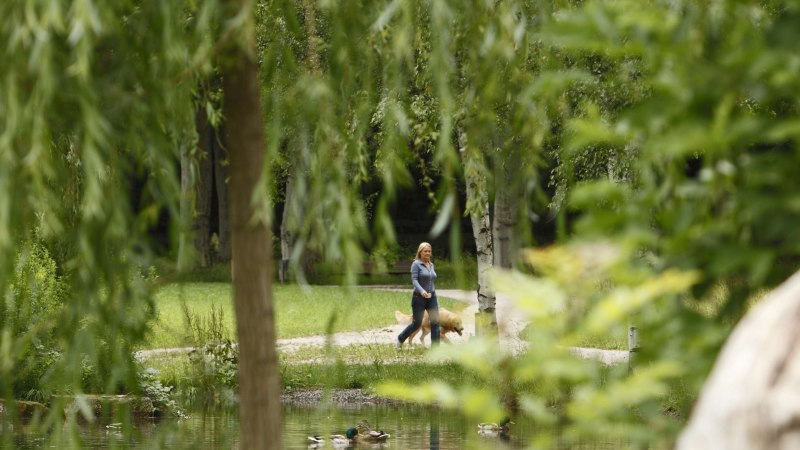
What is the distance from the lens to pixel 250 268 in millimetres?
4043

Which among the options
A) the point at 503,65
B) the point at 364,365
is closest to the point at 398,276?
the point at 364,365

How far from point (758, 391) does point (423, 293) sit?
51.4ft

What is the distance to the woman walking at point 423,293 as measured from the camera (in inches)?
712

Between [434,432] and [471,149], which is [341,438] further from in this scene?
[471,149]

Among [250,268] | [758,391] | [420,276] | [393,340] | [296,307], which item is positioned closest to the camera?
[758,391]

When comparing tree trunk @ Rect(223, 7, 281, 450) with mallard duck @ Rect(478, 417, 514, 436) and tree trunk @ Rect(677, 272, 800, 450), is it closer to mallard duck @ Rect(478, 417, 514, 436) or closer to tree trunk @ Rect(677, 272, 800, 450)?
tree trunk @ Rect(677, 272, 800, 450)

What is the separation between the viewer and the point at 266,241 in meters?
4.09

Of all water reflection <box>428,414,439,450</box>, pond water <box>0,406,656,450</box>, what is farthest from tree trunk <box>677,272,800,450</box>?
water reflection <box>428,414,439,450</box>

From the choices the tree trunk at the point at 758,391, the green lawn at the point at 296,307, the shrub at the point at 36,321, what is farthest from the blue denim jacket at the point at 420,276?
the tree trunk at the point at 758,391

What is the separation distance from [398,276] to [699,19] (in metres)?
34.1

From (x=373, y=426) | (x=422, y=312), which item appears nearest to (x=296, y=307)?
(x=422, y=312)

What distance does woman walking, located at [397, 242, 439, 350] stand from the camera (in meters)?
18.1

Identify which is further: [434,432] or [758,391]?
[434,432]

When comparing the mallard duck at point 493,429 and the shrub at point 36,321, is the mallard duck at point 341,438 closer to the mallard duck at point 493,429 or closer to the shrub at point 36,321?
the mallard duck at point 493,429
